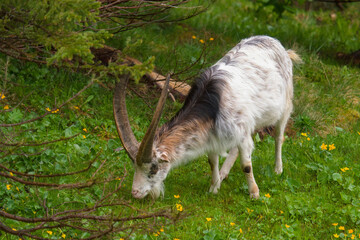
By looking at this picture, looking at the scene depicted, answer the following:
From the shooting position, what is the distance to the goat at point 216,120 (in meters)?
5.29

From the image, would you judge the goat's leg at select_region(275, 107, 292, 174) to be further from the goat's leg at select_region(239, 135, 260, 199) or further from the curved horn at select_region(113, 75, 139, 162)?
the curved horn at select_region(113, 75, 139, 162)

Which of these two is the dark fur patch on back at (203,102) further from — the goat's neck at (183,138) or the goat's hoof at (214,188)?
the goat's hoof at (214,188)

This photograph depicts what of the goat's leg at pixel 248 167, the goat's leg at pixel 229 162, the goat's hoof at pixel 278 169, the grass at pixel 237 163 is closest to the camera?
the grass at pixel 237 163

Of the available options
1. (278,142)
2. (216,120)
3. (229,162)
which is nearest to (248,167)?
(229,162)

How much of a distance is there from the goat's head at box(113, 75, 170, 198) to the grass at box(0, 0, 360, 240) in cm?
18

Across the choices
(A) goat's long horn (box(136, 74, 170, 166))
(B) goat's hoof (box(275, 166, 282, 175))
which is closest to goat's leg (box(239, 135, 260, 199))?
(B) goat's hoof (box(275, 166, 282, 175))

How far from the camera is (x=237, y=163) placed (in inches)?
277

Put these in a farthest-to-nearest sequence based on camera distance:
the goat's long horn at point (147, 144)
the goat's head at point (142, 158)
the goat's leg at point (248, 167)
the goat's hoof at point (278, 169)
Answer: the goat's hoof at point (278, 169) → the goat's leg at point (248, 167) → the goat's head at point (142, 158) → the goat's long horn at point (147, 144)

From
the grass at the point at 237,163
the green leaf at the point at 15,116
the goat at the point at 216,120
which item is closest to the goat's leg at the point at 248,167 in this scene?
the goat at the point at 216,120

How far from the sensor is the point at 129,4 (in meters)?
7.59

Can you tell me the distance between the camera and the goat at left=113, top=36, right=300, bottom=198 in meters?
5.29

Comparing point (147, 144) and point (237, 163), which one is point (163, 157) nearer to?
point (147, 144)

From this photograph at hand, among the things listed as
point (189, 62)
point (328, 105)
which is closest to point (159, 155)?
point (189, 62)

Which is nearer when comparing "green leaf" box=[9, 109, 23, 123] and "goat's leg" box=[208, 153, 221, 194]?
"goat's leg" box=[208, 153, 221, 194]
